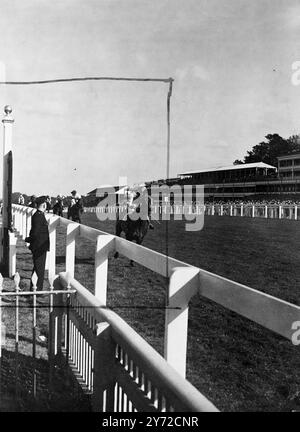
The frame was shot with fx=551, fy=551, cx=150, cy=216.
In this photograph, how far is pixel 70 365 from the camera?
14.2 ft

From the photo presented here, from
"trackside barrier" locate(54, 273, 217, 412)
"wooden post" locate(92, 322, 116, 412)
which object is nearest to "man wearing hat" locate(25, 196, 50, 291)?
"trackside barrier" locate(54, 273, 217, 412)

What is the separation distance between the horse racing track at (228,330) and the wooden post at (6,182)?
131 cm

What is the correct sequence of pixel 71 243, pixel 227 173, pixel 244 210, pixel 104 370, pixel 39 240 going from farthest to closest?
pixel 227 173, pixel 244 210, pixel 39 240, pixel 71 243, pixel 104 370

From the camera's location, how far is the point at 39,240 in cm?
866

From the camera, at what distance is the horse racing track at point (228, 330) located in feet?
13.9

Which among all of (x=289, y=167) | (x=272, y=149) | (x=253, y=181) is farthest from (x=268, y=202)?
(x=272, y=149)

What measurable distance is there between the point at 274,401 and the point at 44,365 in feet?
6.47

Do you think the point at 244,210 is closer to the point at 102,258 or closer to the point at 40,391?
the point at 102,258

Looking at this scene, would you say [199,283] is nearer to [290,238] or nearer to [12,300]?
[12,300]

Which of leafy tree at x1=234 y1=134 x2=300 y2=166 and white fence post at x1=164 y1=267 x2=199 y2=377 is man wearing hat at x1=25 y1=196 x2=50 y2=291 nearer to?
white fence post at x1=164 y1=267 x2=199 y2=377

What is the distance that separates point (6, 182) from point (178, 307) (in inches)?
260

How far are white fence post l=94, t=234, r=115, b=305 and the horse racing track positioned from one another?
42 centimetres
